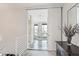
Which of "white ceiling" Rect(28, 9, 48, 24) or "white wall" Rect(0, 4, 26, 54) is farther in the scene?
"white ceiling" Rect(28, 9, 48, 24)

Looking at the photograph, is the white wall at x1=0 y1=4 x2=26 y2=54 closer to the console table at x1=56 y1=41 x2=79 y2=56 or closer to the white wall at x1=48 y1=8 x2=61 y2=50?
the white wall at x1=48 y1=8 x2=61 y2=50

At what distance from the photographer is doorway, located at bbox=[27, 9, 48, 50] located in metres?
5.20

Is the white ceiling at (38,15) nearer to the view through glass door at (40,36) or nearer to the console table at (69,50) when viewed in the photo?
the view through glass door at (40,36)

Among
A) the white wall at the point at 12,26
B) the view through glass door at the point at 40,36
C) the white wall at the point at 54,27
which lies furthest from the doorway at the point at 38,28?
the white wall at the point at 12,26

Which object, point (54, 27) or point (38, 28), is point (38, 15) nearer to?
point (38, 28)

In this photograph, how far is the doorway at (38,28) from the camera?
520 centimetres

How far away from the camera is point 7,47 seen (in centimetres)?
504

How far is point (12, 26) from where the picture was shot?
5.05 metres

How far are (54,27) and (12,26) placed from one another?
79.8 inches

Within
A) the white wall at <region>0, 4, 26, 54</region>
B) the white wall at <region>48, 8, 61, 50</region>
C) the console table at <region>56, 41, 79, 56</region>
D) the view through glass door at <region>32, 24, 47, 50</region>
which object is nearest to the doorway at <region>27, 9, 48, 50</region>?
the view through glass door at <region>32, 24, 47, 50</region>

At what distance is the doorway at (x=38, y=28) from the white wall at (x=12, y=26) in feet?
1.52

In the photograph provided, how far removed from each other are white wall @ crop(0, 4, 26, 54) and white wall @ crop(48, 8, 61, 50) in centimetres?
126

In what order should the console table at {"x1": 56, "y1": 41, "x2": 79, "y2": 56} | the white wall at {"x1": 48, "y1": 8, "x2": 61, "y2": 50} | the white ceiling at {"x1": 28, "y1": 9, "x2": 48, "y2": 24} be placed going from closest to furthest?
the console table at {"x1": 56, "y1": 41, "x2": 79, "y2": 56}
the white wall at {"x1": 48, "y1": 8, "x2": 61, "y2": 50}
the white ceiling at {"x1": 28, "y1": 9, "x2": 48, "y2": 24}

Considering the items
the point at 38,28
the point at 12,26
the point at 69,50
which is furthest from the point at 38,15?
the point at 69,50
